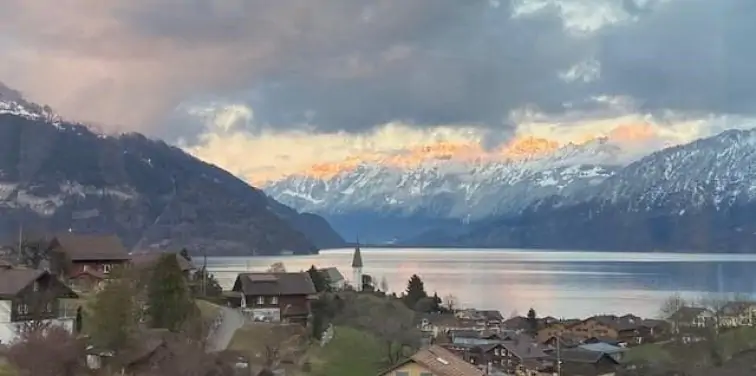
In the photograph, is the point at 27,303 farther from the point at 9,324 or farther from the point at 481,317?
the point at 481,317

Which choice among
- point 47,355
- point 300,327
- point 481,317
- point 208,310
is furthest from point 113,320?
point 481,317

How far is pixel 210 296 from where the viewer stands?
37.5m

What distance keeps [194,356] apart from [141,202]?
16130 centimetres

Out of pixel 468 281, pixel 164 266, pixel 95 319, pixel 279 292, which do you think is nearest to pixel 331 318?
pixel 279 292

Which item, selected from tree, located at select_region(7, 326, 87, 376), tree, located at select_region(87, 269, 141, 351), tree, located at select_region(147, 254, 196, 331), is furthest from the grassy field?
tree, located at select_region(7, 326, 87, 376)

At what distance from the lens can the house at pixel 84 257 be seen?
35.7 metres

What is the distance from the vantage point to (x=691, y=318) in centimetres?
4934

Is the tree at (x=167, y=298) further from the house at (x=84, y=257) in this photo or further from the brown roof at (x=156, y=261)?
the house at (x=84, y=257)

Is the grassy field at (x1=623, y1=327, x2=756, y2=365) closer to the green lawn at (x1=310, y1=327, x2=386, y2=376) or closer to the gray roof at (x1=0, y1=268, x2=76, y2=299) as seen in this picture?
the green lawn at (x1=310, y1=327, x2=386, y2=376)

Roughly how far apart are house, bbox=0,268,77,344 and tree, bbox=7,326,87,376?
2827mm

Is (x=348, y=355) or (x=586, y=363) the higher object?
(x=348, y=355)

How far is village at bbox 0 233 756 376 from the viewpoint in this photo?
71.7 feet

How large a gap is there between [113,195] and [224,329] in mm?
153025

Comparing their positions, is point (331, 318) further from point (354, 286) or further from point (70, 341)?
point (354, 286)
